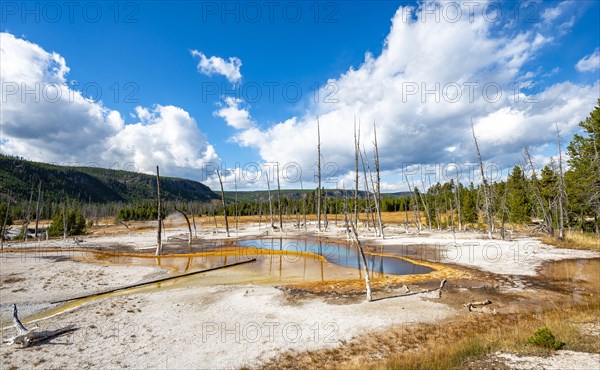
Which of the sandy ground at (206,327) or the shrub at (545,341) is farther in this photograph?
the sandy ground at (206,327)

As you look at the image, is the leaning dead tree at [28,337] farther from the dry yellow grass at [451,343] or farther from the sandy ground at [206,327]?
the dry yellow grass at [451,343]

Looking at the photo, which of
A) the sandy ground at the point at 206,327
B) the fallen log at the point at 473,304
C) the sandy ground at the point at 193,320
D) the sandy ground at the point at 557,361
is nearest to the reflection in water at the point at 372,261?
the sandy ground at the point at 193,320

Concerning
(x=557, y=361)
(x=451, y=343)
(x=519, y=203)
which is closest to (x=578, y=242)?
(x=519, y=203)

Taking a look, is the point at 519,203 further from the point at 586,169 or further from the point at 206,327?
the point at 206,327

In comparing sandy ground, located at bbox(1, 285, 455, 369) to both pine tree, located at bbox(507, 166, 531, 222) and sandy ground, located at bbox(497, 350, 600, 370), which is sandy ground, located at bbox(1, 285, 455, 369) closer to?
sandy ground, located at bbox(497, 350, 600, 370)

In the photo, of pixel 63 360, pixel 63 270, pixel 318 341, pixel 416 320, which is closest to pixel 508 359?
pixel 416 320

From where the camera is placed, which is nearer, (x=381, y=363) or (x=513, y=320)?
(x=381, y=363)

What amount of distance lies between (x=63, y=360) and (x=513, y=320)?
57.8ft

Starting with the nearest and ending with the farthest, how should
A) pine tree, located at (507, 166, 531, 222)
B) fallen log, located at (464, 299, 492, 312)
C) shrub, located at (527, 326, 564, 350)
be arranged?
1. shrub, located at (527, 326, 564, 350)
2. fallen log, located at (464, 299, 492, 312)
3. pine tree, located at (507, 166, 531, 222)

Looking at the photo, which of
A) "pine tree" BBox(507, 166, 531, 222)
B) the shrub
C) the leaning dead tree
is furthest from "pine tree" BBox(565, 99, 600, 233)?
the leaning dead tree

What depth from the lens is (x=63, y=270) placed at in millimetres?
25188

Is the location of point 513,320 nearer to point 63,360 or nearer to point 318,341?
point 318,341

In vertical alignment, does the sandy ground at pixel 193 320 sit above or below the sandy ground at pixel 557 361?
below

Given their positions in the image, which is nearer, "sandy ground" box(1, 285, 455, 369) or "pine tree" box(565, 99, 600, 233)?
"sandy ground" box(1, 285, 455, 369)
